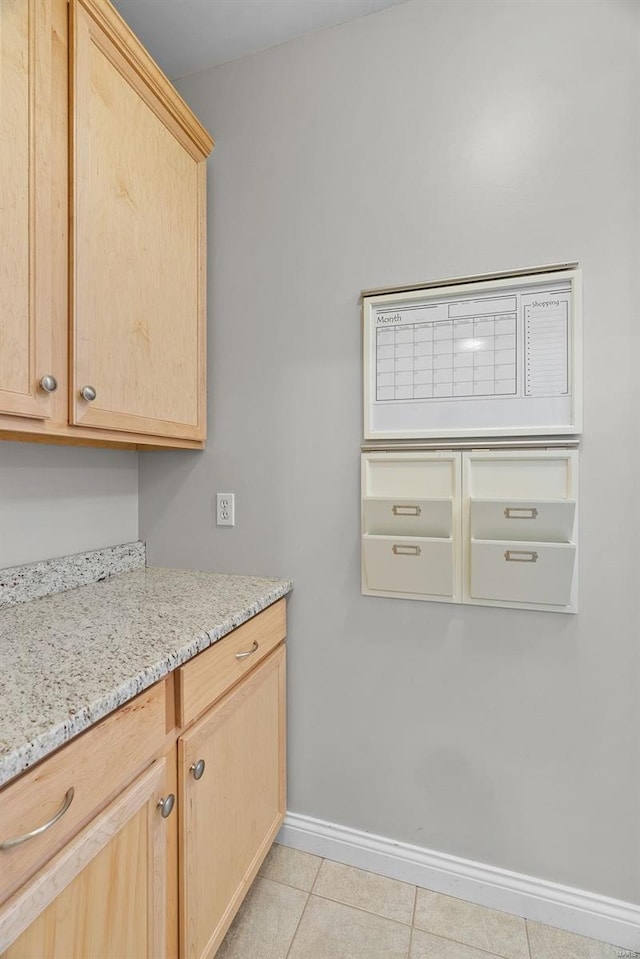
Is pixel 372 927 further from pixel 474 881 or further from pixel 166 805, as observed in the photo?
pixel 166 805

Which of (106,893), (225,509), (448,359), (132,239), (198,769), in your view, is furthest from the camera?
(225,509)

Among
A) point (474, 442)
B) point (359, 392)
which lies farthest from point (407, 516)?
point (359, 392)

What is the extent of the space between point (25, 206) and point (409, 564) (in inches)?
48.5

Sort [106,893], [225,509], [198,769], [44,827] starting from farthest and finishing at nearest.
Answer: [225,509] < [198,769] < [106,893] < [44,827]

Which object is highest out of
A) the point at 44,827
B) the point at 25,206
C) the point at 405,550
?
the point at 25,206

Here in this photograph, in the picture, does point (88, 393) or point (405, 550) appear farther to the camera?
point (405, 550)

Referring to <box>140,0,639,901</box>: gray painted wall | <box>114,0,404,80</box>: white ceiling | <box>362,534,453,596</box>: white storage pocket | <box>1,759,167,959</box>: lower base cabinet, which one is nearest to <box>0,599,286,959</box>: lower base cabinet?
<box>1,759,167,959</box>: lower base cabinet

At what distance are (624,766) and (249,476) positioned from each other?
1322 mm

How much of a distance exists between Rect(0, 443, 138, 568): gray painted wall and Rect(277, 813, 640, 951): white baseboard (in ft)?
3.73

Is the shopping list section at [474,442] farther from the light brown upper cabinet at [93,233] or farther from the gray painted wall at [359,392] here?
the light brown upper cabinet at [93,233]

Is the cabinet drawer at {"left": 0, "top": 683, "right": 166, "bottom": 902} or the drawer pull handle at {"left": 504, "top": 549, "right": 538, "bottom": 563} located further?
the drawer pull handle at {"left": 504, "top": 549, "right": 538, "bottom": 563}

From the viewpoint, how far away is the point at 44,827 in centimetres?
64

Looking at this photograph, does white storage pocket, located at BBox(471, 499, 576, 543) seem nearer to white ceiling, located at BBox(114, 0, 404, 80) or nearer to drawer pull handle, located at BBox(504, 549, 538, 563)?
drawer pull handle, located at BBox(504, 549, 538, 563)

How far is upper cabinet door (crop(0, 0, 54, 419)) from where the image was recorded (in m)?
0.89
